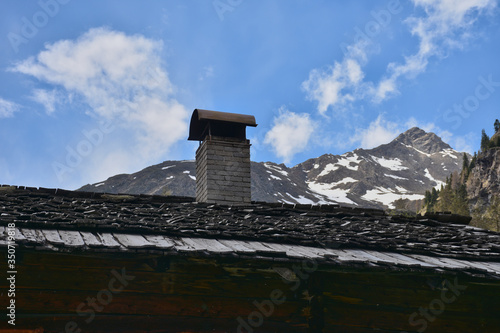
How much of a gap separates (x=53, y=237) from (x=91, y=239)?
0.40m

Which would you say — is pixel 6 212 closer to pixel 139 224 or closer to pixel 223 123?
pixel 139 224

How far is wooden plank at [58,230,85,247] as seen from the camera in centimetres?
533

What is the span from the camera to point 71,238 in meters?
5.63

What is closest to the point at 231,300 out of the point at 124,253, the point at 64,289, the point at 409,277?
the point at 124,253

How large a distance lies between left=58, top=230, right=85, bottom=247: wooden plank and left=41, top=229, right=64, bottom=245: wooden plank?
0.05 m

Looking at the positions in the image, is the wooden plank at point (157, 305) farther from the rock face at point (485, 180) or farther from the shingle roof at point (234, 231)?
the rock face at point (485, 180)

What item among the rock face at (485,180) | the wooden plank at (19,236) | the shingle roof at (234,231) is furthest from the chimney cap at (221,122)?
the rock face at (485,180)

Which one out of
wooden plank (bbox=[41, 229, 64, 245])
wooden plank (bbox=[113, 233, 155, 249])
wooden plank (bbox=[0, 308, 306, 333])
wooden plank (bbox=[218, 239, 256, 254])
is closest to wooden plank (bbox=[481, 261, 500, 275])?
wooden plank (bbox=[0, 308, 306, 333])

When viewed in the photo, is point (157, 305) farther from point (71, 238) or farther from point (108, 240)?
point (71, 238)

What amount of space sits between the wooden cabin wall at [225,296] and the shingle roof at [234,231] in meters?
0.21

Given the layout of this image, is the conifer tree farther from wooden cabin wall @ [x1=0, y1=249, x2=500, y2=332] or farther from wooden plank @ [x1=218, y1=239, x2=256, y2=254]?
wooden plank @ [x1=218, y1=239, x2=256, y2=254]

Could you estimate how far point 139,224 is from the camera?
659 centimetres

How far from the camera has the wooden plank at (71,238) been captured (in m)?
5.33

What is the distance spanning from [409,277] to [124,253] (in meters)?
3.70
